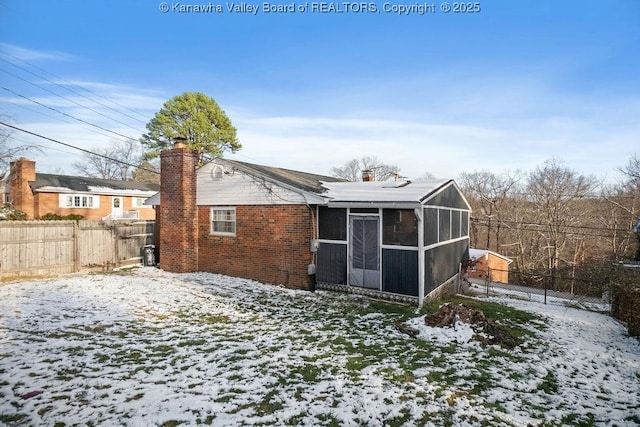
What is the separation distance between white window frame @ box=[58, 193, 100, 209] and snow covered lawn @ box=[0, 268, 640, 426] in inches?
771

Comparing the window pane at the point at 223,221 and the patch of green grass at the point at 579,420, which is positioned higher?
the window pane at the point at 223,221

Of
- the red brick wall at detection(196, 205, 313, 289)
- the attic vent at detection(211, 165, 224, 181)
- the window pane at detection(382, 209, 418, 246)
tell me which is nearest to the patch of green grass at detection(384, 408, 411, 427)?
the window pane at detection(382, 209, 418, 246)

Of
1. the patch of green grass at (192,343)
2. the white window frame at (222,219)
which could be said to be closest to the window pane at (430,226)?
the patch of green grass at (192,343)

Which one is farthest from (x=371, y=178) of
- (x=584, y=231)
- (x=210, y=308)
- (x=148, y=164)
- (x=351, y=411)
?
(x=148, y=164)

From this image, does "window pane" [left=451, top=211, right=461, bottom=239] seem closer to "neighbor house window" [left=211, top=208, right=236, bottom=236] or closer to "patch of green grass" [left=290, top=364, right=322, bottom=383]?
"neighbor house window" [left=211, top=208, right=236, bottom=236]

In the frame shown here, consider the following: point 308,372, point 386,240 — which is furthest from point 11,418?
point 386,240

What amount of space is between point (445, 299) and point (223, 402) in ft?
28.1

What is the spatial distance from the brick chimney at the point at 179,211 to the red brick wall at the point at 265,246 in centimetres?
43

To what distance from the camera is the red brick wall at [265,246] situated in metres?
10.8

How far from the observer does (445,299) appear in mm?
10859

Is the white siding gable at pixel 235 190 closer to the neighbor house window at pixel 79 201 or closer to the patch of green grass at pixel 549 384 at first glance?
the patch of green grass at pixel 549 384

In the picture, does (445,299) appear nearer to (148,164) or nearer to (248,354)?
(248,354)

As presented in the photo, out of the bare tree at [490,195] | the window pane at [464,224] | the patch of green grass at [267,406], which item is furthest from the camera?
the bare tree at [490,195]

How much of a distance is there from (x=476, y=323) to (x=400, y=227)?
3.23 metres
